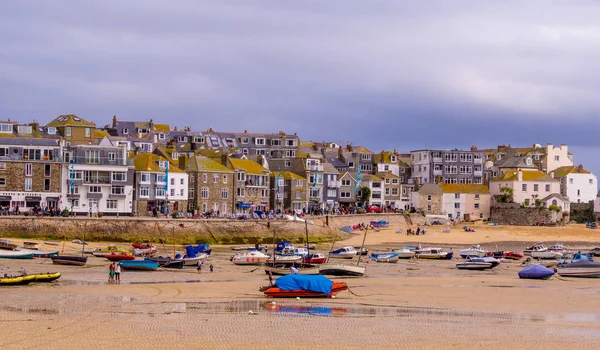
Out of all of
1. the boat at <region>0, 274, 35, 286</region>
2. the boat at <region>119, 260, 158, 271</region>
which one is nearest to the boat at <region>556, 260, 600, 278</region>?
the boat at <region>119, 260, 158, 271</region>

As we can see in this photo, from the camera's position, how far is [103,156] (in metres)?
82.9

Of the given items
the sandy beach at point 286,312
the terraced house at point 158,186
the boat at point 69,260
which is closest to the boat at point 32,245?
the sandy beach at point 286,312

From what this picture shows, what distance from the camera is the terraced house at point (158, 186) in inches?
3437

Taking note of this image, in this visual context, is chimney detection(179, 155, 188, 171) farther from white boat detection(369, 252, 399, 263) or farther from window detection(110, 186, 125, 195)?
white boat detection(369, 252, 399, 263)

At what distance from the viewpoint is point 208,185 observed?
3696 inches

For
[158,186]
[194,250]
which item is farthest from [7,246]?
[158,186]

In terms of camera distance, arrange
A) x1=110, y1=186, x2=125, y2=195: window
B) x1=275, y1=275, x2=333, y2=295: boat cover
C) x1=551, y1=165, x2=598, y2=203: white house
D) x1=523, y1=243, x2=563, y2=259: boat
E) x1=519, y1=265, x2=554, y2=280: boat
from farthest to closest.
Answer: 1. x1=551, y1=165, x2=598, y2=203: white house
2. x1=110, y1=186, x2=125, y2=195: window
3. x1=523, y1=243, x2=563, y2=259: boat
4. x1=519, y1=265, x2=554, y2=280: boat
5. x1=275, y1=275, x2=333, y2=295: boat cover

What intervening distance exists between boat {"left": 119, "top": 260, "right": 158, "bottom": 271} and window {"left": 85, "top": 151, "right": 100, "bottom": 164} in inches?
1267

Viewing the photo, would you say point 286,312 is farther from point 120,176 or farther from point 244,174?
point 244,174

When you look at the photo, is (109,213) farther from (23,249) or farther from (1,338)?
(1,338)

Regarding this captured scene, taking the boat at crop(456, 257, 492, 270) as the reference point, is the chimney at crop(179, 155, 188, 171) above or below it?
above

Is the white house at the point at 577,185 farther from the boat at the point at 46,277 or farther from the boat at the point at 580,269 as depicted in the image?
the boat at the point at 46,277

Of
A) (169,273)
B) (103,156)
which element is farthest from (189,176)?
(169,273)

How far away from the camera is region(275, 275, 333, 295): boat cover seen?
38.8 m
